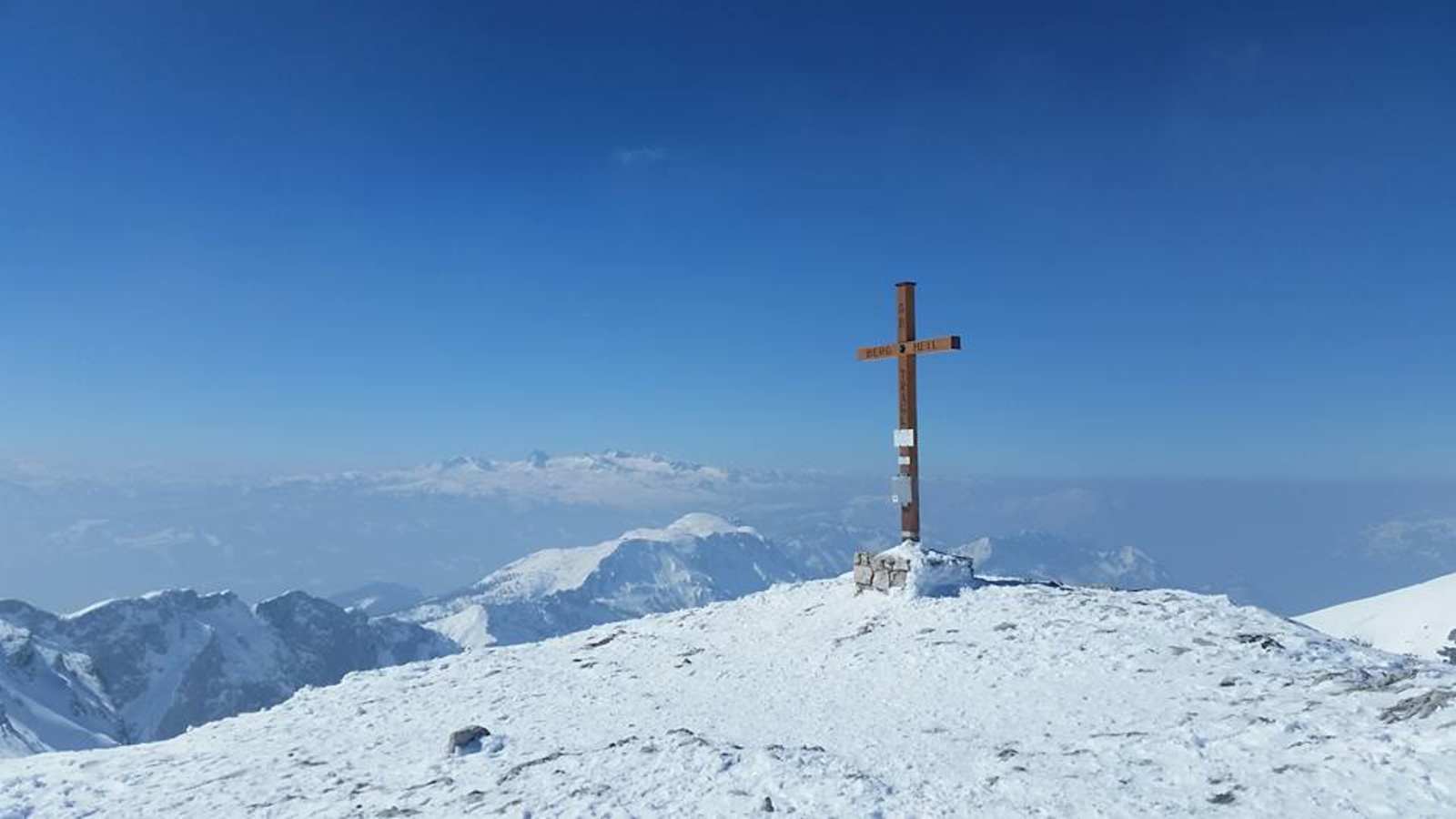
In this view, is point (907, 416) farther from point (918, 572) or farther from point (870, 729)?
point (870, 729)

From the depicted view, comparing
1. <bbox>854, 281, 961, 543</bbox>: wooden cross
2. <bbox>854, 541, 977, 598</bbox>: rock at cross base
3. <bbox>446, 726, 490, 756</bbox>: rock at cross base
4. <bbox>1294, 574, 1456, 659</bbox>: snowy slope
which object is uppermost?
<bbox>854, 281, 961, 543</bbox>: wooden cross

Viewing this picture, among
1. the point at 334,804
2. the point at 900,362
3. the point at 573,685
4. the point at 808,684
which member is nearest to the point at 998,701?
the point at 808,684

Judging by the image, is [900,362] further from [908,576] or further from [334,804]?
[334,804]

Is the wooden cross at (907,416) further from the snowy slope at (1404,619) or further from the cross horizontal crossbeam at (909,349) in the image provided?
the snowy slope at (1404,619)

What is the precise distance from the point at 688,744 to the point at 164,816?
29.6 feet

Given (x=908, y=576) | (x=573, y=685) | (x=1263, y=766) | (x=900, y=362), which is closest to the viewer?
(x=1263, y=766)

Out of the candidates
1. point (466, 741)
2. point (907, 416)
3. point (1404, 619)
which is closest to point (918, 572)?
point (907, 416)

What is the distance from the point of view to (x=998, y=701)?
15969mm

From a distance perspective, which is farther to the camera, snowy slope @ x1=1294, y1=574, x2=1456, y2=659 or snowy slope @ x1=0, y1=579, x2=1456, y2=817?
snowy slope @ x1=1294, y1=574, x2=1456, y2=659

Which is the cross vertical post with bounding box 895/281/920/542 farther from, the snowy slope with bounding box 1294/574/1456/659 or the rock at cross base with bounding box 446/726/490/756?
the snowy slope with bounding box 1294/574/1456/659

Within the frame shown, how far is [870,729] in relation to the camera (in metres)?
15.1

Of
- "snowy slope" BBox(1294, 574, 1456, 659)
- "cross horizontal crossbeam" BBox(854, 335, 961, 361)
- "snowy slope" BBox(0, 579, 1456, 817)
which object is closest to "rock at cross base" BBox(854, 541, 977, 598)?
"snowy slope" BBox(0, 579, 1456, 817)

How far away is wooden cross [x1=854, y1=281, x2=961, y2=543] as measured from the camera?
88.9ft

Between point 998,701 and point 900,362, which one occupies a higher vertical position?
point 900,362
